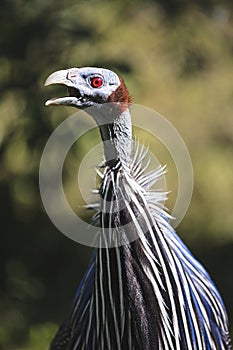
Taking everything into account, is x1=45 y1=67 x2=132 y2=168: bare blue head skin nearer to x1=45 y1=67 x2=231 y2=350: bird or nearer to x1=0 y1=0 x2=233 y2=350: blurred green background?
x1=45 y1=67 x2=231 y2=350: bird

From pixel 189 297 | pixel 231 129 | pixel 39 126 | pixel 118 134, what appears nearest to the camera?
pixel 118 134

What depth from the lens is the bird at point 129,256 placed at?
2.64 meters

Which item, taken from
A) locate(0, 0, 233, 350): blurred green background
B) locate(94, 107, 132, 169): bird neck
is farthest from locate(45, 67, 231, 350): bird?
locate(0, 0, 233, 350): blurred green background

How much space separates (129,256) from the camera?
271 cm

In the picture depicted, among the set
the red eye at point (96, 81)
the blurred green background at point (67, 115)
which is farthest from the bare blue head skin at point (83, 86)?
the blurred green background at point (67, 115)

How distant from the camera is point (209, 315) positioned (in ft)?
9.91

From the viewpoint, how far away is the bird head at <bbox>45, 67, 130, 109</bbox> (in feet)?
8.52

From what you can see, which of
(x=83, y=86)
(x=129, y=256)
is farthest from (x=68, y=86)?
(x=129, y=256)

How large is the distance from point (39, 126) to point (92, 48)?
45cm

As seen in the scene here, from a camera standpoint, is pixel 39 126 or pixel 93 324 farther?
pixel 39 126

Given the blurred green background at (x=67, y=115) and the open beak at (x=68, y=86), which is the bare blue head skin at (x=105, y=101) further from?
the blurred green background at (x=67, y=115)

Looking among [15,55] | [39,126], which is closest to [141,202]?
[39,126]

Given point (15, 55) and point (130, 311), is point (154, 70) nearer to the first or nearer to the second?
point (15, 55)

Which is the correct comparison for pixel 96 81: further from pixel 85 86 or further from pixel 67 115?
pixel 67 115
